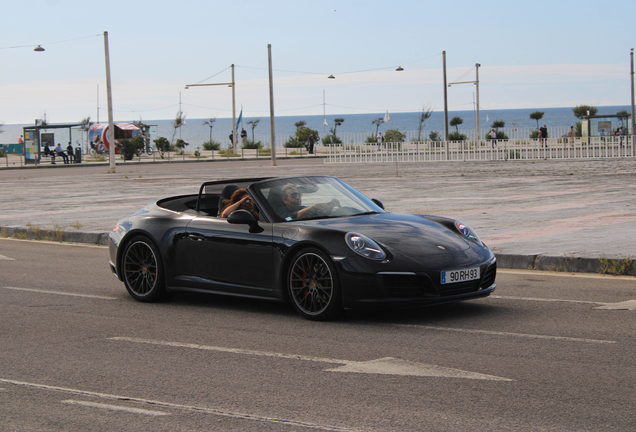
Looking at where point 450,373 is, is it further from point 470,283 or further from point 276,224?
Result: point 276,224

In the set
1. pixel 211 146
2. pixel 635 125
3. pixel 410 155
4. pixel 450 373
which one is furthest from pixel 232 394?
pixel 211 146

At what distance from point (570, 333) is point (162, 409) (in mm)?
3372

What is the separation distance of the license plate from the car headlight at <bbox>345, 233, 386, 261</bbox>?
55 cm

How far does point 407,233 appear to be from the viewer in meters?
7.22

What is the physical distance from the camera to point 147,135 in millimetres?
63938

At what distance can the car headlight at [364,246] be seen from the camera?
6.82 m

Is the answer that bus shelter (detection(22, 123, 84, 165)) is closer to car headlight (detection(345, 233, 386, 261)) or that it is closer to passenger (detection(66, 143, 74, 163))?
passenger (detection(66, 143, 74, 163))

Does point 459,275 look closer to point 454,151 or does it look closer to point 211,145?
point 454,151

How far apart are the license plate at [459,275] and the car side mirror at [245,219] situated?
5.78 ft

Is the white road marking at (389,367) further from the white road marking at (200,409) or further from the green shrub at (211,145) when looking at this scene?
the green shrub at (211,145)

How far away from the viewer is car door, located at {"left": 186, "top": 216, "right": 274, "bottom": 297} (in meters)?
7.43

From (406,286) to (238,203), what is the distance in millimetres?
2077

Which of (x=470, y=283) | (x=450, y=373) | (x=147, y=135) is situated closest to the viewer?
(x=450, y=373)

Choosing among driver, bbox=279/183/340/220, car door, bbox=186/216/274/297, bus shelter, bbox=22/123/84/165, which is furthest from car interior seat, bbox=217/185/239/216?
bus shelter, bbox=22/123/84/165
